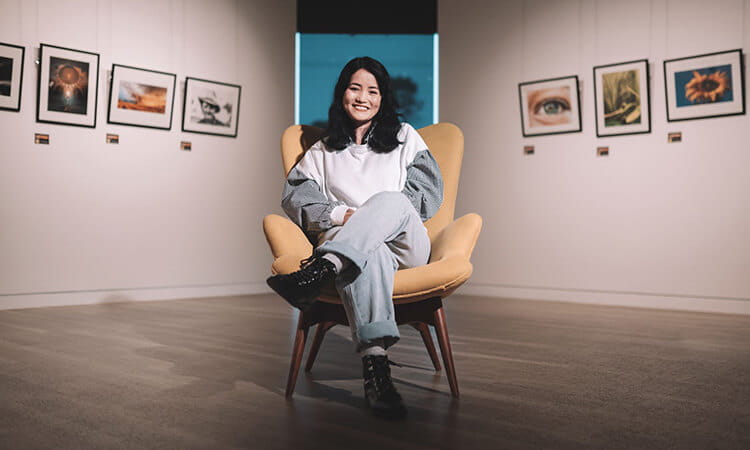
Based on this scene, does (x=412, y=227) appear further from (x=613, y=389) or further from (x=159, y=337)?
(x=159, y=337)

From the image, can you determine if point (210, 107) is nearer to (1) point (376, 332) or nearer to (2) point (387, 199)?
(2) point (387, 199)

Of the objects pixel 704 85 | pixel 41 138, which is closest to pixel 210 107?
pixel 41 138

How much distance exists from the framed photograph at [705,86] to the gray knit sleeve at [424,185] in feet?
13.2

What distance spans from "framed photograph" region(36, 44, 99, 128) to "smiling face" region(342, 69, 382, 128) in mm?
3989

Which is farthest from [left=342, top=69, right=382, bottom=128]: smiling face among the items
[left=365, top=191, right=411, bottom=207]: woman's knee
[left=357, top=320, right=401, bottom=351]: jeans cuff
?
[left=357, top=320, right=401, bottom=351]: jeans cuff

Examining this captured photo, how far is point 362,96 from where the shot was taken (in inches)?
117

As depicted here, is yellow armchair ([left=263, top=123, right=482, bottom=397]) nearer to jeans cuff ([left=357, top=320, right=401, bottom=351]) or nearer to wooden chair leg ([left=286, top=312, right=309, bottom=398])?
wooden chair leg ([left=286, top=312, right=309, bottom=398])

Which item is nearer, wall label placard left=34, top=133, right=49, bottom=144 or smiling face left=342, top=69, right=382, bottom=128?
smiling face left=342, top=69, right=382, bottom=128

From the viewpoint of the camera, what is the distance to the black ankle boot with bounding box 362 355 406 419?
2203 mm

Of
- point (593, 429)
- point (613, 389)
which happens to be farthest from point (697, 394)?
point (593, 429)

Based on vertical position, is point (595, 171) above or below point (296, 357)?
above

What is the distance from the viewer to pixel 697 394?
2.57 m

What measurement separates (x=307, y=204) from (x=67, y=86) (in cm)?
418

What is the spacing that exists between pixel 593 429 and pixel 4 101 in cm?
550
